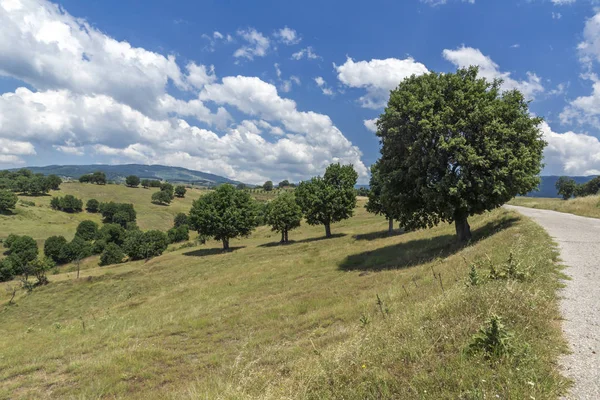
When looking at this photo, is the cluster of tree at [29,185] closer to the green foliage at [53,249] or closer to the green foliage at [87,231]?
the green foliage at [87,231]

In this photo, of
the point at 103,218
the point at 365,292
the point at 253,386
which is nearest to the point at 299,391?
the point at 253,386

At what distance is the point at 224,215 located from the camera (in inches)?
2253

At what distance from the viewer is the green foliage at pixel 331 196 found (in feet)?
178

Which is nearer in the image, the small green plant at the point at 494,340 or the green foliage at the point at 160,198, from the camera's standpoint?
the small green plant at the point at 494,340

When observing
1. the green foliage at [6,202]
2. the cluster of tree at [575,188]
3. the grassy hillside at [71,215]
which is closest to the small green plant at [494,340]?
the grassy hillside at [71,215]

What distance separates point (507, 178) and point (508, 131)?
10.0ft

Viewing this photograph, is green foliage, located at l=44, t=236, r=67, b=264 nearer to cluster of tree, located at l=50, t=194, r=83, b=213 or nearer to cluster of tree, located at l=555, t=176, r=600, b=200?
cluster of tree, located at l=50, t=194, r=83, b=213

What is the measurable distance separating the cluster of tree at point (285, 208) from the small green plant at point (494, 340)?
48.5 meters

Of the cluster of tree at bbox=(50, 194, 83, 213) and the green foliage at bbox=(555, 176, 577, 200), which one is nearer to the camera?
the green foliage at bbox=(555, 176, 577, 200)

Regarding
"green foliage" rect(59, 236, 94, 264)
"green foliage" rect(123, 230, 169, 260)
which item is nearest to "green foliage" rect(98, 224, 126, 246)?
"green foliage" rect(59, 236, 94, 264)

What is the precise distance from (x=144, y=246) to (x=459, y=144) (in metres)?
95.2

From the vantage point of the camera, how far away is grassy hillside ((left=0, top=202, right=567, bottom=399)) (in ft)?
16.5

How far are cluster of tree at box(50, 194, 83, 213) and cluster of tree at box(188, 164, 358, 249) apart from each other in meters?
128

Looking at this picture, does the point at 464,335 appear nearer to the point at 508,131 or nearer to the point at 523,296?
the point at 523,296
